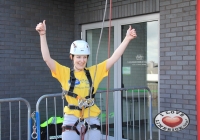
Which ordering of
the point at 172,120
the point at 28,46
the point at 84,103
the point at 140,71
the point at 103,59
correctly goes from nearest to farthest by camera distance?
the point at 84,103, the point at 172,120, the point at 140,71, the point at 28,46, the point at 103,59

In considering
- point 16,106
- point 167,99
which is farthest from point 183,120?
point 16,106

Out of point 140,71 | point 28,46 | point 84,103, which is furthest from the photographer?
point 28,46

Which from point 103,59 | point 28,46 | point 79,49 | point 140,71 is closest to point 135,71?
point 140,71

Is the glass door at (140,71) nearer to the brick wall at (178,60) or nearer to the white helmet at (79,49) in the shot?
the brick wall at (178,60)

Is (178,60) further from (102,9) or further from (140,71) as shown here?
(102,9)

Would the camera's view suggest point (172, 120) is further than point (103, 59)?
No

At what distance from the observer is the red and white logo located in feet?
13.3

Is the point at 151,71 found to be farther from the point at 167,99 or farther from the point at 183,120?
the point at 183,120

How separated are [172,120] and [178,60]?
1.32m

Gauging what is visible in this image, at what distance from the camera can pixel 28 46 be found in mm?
6551

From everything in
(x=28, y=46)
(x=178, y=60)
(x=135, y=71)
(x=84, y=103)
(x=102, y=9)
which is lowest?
(x=84, y=103)

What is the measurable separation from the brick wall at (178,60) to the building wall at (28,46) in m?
2.47

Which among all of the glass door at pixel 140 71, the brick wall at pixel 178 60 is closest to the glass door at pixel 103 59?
the glass door at pixel 140 71

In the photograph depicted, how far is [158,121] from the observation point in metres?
4.26
